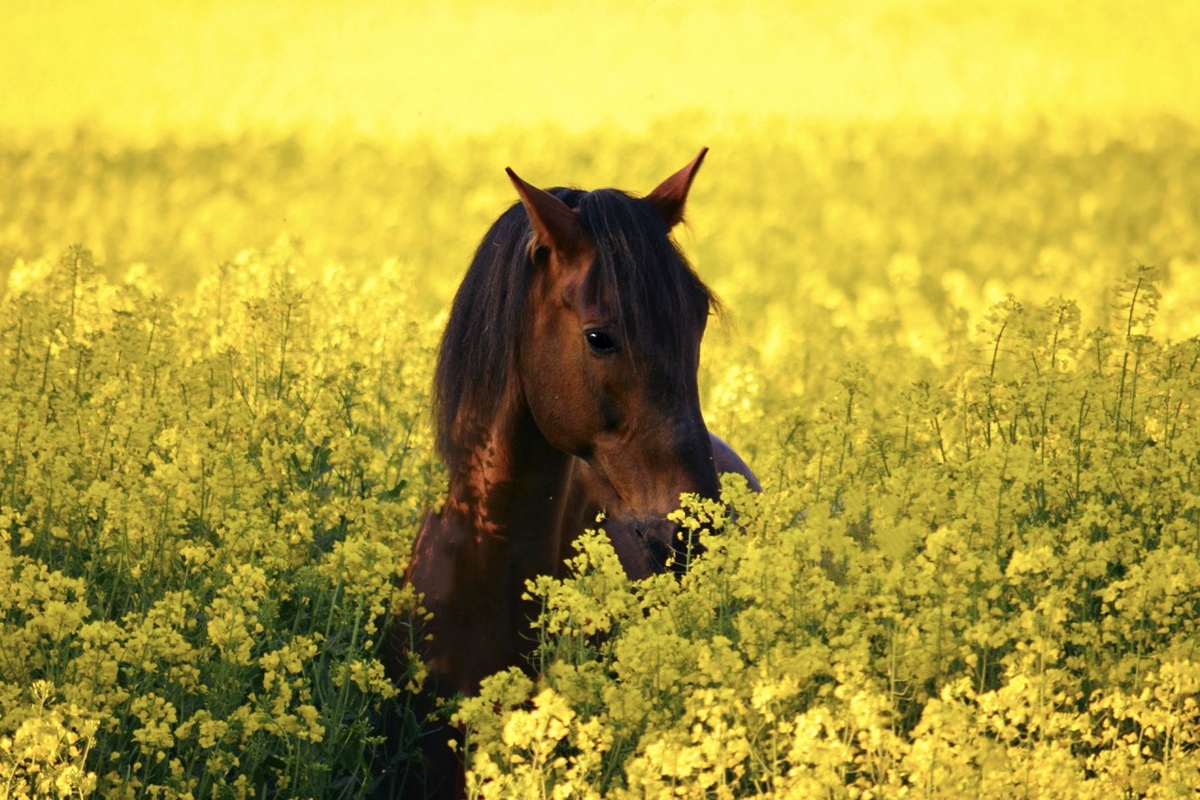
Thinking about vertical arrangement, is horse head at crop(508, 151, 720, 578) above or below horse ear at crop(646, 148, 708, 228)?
below

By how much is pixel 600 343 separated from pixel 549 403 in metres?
0.22

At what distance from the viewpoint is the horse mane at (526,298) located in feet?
16.0

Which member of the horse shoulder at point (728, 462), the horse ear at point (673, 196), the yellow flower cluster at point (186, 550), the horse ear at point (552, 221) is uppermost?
the horse ear at point (673, 196)

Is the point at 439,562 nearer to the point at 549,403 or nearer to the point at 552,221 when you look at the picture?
the point at 549,403

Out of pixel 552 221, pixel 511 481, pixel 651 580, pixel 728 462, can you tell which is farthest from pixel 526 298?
pixel 728 462

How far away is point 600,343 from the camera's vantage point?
491 cm

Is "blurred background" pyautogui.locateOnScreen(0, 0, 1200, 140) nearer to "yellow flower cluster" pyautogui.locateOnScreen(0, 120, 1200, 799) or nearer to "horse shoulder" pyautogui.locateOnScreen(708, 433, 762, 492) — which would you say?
"yellow flower cluster" pyautogui.locateOnScreen(0, 120, 1200, 799)

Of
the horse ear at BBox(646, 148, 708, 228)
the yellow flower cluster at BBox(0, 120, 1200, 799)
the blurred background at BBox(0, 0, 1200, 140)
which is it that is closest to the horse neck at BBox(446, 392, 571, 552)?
the yellow flower cluster at BBox(0, 120, 1200, 799)

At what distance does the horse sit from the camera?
16.0 ft

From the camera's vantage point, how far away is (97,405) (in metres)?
6.03

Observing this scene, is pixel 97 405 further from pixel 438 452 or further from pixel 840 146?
pixel 840 146

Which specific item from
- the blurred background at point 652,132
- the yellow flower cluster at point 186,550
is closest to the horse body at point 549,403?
the yellow flower cluster at point 186,550

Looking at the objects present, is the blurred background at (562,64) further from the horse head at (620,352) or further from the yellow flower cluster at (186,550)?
the horse head at (620,352)

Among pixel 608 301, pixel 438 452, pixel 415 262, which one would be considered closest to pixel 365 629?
pixel 438 452
